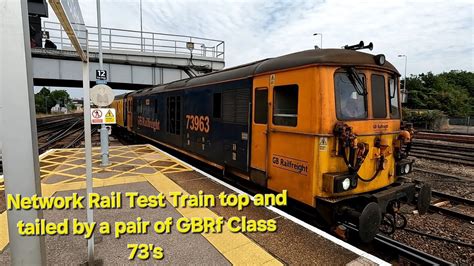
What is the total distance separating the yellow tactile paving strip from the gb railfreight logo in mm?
1375

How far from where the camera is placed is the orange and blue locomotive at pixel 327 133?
437 centimetres

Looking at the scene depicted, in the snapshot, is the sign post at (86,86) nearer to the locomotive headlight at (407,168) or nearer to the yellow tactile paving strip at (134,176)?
the yellow tactile paving strip at (134,176)

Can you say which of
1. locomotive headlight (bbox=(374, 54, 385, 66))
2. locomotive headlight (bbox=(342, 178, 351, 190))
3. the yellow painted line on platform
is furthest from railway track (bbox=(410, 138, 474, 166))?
the yellow painted line on platform

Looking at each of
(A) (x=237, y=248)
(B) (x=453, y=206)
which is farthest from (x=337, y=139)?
(B) (x=453, y=206)

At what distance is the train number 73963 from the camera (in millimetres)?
7910

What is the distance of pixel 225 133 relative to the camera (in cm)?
695

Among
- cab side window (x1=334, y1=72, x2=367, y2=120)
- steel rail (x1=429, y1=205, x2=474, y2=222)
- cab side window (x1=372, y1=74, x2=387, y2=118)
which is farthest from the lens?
steel rail (x1=429, y1=205, x2=474, y2=222)

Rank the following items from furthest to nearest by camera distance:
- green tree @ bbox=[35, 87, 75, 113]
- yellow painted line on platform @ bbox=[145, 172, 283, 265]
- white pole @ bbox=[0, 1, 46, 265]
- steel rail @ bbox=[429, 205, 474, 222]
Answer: green tree @ bbox=[35, 87, 75, 113] → steel rail @ bbox=[429, 205, 474, 222] → yellow painted line on platform @ bbox=[145, 172, 283, 265] → white pole @ bbox=[0, 1, 46, 265]

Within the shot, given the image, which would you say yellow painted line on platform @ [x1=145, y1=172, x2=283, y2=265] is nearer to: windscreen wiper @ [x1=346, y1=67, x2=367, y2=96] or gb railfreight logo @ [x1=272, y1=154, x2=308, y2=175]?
gb railfreight logo @ [x1=272, y1=154, x2=308, y2=175]

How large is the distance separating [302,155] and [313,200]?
718 millimetres

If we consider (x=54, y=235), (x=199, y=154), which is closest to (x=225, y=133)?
(x=199, y=154)

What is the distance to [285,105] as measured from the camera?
16.7 ft

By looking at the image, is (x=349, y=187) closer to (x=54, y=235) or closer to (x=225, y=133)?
(x=225, y=133)

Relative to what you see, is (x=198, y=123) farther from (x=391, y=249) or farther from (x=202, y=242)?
(x=391, y=249)
